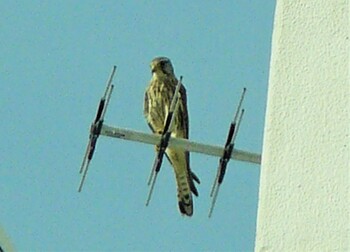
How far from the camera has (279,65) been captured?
3.49 metres

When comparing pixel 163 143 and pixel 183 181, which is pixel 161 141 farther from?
pixel 183 181

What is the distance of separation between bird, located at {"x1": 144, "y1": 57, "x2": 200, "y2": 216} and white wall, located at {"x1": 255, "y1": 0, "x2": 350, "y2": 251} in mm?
5841

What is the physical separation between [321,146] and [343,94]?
0.18 m

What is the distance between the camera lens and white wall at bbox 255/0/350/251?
323 cm

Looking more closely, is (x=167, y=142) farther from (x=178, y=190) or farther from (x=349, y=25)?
(x=178, y=190)

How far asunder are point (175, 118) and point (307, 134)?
695 centimetres

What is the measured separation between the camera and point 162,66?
1325 cm

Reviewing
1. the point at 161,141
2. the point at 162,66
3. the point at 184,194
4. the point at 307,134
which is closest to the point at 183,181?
the point at 184,194

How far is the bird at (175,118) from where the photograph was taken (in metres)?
10.2

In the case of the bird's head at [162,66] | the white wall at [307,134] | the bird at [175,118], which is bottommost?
the white wall at [307,134]

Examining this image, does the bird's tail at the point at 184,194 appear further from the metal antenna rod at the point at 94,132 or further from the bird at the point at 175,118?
the metal antenna rod at the point at 94,132

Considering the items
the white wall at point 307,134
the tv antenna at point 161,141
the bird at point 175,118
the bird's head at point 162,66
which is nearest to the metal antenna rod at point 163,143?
the tv antenna at point 161,141

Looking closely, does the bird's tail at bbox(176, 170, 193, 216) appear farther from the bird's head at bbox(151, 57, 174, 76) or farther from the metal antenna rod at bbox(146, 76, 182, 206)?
the metal antenna rod at bbox(146, 76, 182, 206)

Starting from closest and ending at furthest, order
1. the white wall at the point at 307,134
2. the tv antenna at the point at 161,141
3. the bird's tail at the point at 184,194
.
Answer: the white wall at the point at 307,134 < the tv antenna at the point at 161,141 < the bird's tail at the point at 184,194
